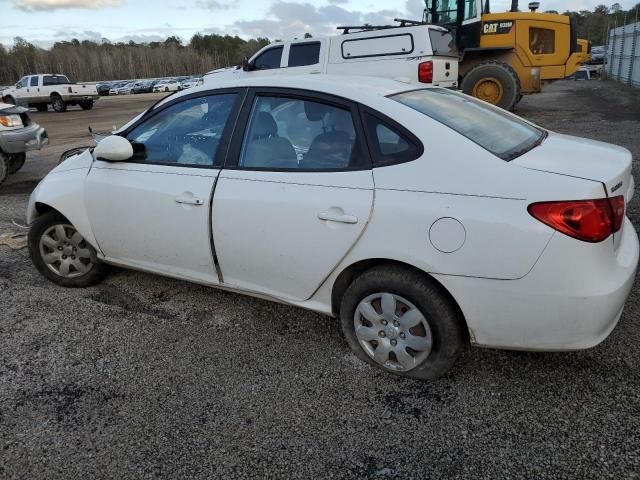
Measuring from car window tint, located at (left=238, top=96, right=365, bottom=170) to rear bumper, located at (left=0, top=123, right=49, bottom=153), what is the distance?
6.19 metres

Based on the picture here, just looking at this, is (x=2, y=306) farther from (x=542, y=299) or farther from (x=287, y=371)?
(x=542, y=299)

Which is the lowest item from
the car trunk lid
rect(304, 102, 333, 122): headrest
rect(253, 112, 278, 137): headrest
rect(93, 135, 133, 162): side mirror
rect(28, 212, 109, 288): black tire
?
rect(28, 212, 109, 288): black tire

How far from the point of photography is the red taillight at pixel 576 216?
2.14 meters

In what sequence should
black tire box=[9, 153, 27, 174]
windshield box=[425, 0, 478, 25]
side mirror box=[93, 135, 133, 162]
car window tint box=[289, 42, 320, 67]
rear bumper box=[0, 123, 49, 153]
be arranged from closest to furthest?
side mirror box=[93, 135, 133, 162], rear bumper box=[0, 123, 49, 153], black tire box=[9, 153, 27, 174], car window tint box=[289, 42, 320, 67], windshield box=[425, 0, 478, 25]

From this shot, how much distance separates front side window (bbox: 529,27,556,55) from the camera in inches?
504

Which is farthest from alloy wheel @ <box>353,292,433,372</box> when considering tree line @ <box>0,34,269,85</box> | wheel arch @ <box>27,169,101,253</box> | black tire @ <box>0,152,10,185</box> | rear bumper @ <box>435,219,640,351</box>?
tree line @ <box>0,34,269,85</box>

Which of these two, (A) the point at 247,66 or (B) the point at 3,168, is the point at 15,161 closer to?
(B) the point at 3,168

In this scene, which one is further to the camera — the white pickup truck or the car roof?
the white pickup truck

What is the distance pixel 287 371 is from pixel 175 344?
787 millimetres

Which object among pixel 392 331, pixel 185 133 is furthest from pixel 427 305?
pixel 185 133

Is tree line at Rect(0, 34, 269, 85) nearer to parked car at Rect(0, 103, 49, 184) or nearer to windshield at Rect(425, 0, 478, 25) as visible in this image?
windshield at Rect(425, 0, 478, 25)

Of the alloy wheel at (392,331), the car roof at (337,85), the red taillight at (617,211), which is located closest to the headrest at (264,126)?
the car roof at (337,85)

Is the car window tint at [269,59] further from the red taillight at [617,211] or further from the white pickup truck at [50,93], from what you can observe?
the white pickup truck at [50,93]

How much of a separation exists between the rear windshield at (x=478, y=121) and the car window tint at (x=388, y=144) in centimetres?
23
